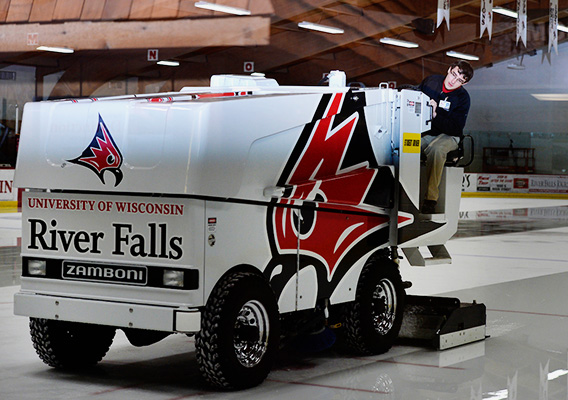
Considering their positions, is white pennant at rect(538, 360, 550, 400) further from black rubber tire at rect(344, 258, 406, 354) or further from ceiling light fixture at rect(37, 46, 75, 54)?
ceiling light fixture at rect(37, 46, 75, 54)

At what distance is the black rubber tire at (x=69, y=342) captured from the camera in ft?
17.9

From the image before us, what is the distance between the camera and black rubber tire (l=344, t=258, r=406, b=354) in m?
6.01

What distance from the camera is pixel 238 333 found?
504 cm

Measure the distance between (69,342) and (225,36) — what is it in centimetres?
2365

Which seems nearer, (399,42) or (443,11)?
(443,11)

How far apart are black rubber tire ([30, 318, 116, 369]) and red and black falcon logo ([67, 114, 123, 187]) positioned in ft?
3.19

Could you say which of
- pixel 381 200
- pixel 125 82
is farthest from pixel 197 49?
pixel 381 200

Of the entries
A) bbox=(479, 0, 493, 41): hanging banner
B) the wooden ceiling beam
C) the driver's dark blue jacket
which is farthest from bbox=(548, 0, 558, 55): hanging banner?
the driver's dark blue jacket

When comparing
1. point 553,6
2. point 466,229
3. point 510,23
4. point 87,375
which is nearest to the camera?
point 87,375

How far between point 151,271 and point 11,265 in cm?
675

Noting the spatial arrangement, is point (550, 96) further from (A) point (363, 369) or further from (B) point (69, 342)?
(B) point (69, 342)

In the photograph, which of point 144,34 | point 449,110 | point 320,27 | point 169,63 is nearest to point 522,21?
point 320,27

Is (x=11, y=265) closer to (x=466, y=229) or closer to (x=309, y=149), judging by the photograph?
(x=309, y=149)

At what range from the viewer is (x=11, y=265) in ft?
36.7
